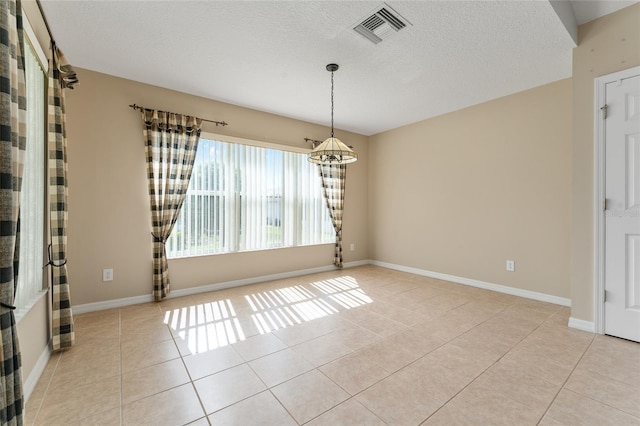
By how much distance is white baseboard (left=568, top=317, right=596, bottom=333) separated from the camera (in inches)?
99.4

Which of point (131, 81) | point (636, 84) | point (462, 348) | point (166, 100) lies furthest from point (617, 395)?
point (131, 81)

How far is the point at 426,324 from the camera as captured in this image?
2732 mm

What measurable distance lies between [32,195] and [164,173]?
148 centimetres

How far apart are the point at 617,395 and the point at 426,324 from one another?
1.30m

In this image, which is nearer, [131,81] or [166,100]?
[131,81]

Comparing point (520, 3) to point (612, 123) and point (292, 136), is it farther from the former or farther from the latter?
point (292, 136)

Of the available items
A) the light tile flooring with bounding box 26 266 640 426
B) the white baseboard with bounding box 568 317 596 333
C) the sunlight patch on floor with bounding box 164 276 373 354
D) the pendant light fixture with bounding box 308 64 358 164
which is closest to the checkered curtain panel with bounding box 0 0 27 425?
the light tile flooring with bounding box 26 266 640 426

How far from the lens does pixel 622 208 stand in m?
2.38

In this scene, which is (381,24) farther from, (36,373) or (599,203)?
(36,373)

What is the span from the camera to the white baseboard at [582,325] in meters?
2.52

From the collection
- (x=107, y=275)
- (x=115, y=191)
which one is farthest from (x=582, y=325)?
(x=115, y=191)

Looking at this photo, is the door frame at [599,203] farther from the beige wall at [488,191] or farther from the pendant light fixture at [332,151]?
the pendant light fixture at [332,151]

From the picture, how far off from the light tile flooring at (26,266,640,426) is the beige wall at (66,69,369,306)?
425 mm

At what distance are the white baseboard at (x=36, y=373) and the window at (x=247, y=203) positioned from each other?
1527 mm
